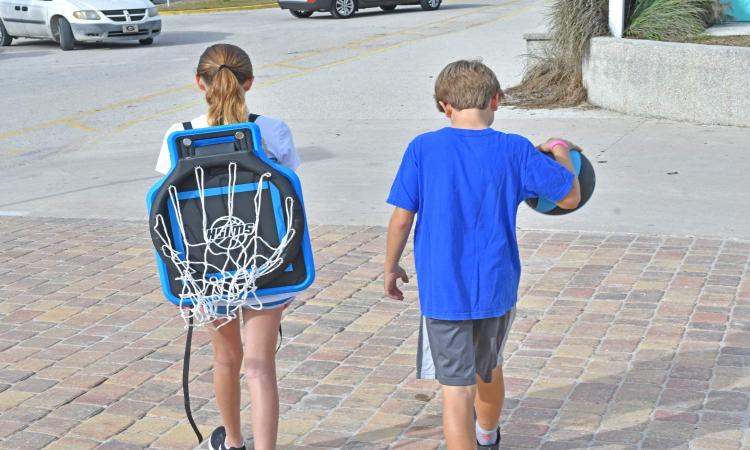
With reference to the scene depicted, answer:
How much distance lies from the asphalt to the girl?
428 cm

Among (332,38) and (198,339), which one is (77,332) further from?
(332,38)

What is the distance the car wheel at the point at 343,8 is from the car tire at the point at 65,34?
6.87 meters

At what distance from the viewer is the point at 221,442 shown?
4500 millimetres

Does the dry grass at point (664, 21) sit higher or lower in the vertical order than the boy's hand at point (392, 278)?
lower

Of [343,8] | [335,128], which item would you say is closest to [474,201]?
[335,128]

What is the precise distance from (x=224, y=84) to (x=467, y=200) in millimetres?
970

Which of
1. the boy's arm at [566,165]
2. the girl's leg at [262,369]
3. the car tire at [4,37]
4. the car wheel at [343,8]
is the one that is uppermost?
the boy's arm at [566,165]

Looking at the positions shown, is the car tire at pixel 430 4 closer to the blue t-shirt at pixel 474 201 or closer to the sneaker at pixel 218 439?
the sneaker at pixel 218 439

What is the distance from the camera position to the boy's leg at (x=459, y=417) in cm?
388

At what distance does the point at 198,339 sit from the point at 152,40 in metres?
18.0

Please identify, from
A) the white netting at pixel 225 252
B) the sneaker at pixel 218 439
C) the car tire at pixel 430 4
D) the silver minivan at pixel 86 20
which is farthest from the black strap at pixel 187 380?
the car tire at pixel 430 4

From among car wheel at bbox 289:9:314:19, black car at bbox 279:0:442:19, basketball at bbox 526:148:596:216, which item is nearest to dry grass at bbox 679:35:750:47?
basketball at bbox 526:148:596:216

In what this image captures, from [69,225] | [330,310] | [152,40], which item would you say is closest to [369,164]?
[69,225]

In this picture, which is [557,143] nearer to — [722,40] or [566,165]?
[566,165]
